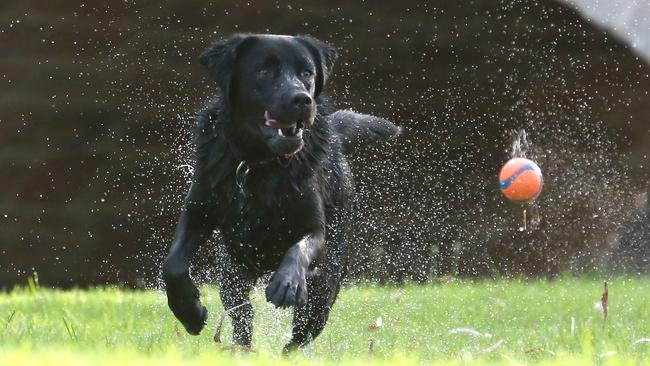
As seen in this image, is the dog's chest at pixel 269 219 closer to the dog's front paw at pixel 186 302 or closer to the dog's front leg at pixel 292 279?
the dog's front leg at pixel 292 279

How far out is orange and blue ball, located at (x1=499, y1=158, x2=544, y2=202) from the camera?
5.70m

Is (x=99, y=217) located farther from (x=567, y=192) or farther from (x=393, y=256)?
(x=567, y=192)

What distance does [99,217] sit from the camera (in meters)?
7.18

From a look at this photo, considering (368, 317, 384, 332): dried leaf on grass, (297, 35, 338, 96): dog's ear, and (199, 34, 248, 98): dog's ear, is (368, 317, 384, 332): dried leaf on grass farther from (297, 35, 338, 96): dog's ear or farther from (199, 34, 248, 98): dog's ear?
(199, 34, 248, 98): dog's ear

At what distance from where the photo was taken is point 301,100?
411cm

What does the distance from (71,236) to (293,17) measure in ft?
6.42

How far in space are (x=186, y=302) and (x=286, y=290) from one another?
47cm

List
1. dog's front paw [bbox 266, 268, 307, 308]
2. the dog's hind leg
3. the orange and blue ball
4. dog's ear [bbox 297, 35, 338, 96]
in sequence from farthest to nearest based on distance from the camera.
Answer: the orange and blue ball
the dog's hind leg
dog's ear [bbox 297, 35, 338, 96]
dog's front paw [bbox 266, 268, 307, 308]

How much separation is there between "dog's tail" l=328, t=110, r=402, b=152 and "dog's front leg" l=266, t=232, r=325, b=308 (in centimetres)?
109

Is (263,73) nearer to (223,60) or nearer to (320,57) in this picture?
(223,60)

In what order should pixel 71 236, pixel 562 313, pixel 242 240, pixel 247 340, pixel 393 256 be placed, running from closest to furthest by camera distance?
1. pixel 242 240
2. pixel 247 340
3. pixel 562 313
4. pixel 71 236
5. pixel 393 256

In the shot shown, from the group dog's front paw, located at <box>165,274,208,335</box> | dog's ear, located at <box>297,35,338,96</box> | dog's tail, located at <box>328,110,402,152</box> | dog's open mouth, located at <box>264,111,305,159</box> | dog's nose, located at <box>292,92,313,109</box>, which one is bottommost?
dog's front paw, located at <box>165,274,208,335</box>

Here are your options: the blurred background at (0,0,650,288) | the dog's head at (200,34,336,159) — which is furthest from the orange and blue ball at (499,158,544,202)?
the blurred background at (0,0,650,288)

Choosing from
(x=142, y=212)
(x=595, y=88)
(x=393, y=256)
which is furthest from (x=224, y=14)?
(x=595, y=88)
